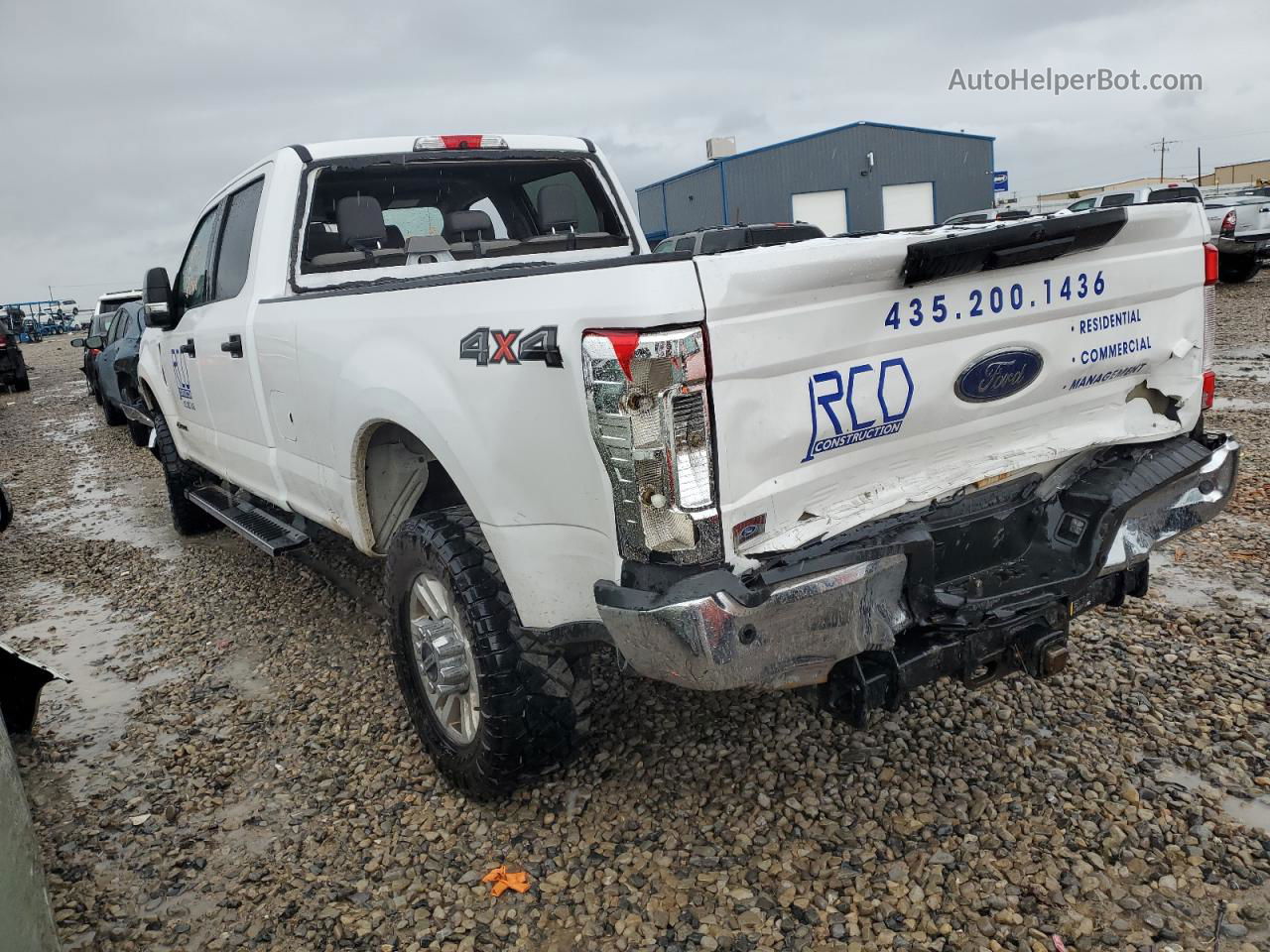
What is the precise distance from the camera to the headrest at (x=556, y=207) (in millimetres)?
4742

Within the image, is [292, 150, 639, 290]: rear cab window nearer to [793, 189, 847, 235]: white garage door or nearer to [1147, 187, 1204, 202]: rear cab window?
[1147, 187, 1204, 202]: rear cab window

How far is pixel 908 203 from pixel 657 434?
35480mm

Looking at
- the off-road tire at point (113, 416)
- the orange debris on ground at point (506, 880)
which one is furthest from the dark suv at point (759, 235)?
the off-road tire at point (113, 416)

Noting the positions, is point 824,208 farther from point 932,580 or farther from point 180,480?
point 932,580

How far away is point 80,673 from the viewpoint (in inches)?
176

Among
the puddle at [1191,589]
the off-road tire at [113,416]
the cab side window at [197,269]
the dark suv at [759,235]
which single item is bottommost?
the puddle at [1191,589]

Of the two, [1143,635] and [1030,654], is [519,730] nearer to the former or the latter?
[1030,654]

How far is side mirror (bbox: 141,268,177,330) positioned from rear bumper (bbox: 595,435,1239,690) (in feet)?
12.7

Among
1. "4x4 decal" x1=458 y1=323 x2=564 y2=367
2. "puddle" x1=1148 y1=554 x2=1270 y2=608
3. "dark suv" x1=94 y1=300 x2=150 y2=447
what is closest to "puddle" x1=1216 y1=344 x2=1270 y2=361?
"puddle" x1=1148 y1=554 x2=1270 y2=608

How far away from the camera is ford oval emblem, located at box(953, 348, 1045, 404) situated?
251 cm

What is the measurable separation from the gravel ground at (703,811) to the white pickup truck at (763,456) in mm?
349

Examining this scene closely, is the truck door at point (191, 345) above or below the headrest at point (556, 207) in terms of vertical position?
below

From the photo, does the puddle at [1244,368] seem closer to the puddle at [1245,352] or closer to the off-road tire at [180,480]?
the puddle at [1245,352]

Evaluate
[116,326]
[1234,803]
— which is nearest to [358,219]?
[1234,803]
